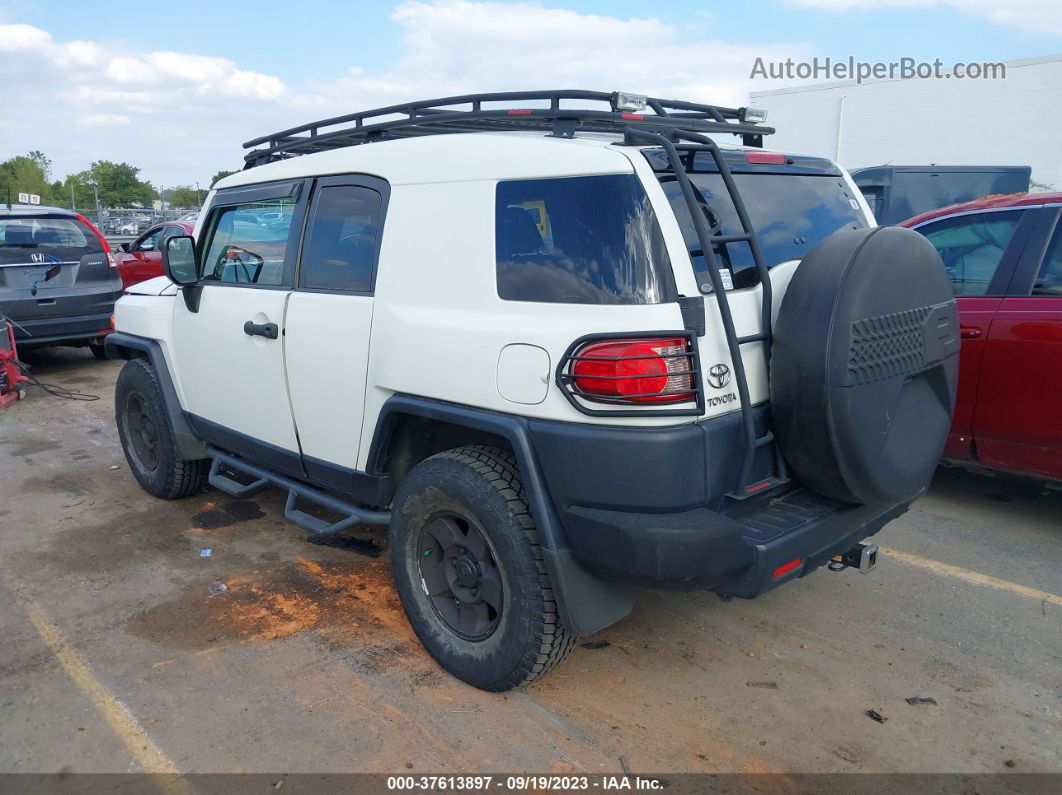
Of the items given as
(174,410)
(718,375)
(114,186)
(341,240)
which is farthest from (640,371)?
(114,186)

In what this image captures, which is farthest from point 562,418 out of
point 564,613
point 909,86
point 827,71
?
point 909,86

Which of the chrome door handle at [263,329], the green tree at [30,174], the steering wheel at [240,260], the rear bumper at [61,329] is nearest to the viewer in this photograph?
the chrome door handle at [263,329]

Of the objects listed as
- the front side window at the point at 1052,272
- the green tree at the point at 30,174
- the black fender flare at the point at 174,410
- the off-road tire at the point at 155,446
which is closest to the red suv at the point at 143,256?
the off-road tire at the point at 155,446

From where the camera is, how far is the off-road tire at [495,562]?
2.75m

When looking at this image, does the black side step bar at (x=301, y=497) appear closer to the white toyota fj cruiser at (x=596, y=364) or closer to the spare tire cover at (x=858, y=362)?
the white toyota fj cruiser at (x=596, y=364)

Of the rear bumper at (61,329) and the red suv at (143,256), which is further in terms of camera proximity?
the red suv at (143,256)

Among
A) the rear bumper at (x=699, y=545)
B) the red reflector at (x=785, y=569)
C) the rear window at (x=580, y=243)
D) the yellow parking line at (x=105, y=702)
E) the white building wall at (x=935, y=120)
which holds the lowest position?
the yellow parking line at (x=105, y=702)

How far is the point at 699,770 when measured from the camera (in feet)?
8.68

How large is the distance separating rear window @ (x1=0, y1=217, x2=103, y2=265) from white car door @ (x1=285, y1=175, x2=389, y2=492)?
644 centimetres

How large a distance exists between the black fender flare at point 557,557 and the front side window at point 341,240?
0.90m

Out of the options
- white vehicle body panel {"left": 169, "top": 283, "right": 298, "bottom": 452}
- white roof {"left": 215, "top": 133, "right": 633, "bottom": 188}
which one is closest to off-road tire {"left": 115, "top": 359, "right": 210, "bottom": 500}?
white vehicle body panel {"left": 169, "top": 283, "right": 298, "bottom": 452}

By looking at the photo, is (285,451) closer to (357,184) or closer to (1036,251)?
(357,184)

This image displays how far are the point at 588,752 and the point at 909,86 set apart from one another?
18.2 meters

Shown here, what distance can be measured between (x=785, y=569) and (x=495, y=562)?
0.98m
